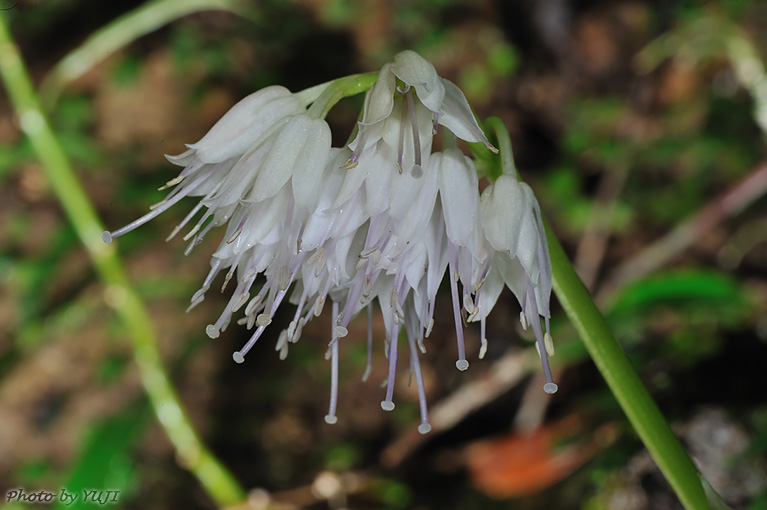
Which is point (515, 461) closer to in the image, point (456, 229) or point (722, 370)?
point (722, 370)

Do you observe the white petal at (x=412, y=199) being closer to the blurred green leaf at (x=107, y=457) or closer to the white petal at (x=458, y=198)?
the white petal at (x=458, y=198)

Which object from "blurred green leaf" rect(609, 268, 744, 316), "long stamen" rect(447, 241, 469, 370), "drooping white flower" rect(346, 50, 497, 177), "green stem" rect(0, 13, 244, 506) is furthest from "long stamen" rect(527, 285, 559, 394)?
"green stem" rect(0, 13, 244, 506)

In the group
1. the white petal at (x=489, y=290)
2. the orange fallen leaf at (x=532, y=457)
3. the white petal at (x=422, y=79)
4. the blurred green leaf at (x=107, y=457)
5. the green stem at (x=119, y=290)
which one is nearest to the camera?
the white petal at (x=422, y=79)

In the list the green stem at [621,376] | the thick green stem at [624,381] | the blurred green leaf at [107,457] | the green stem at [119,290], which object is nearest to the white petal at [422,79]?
the green stem at [621,376]

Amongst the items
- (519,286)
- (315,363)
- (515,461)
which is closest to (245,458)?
(315,363)

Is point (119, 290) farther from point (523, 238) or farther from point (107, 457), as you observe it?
point (523, 238)

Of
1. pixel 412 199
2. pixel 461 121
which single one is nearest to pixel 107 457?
pixel 412 199
